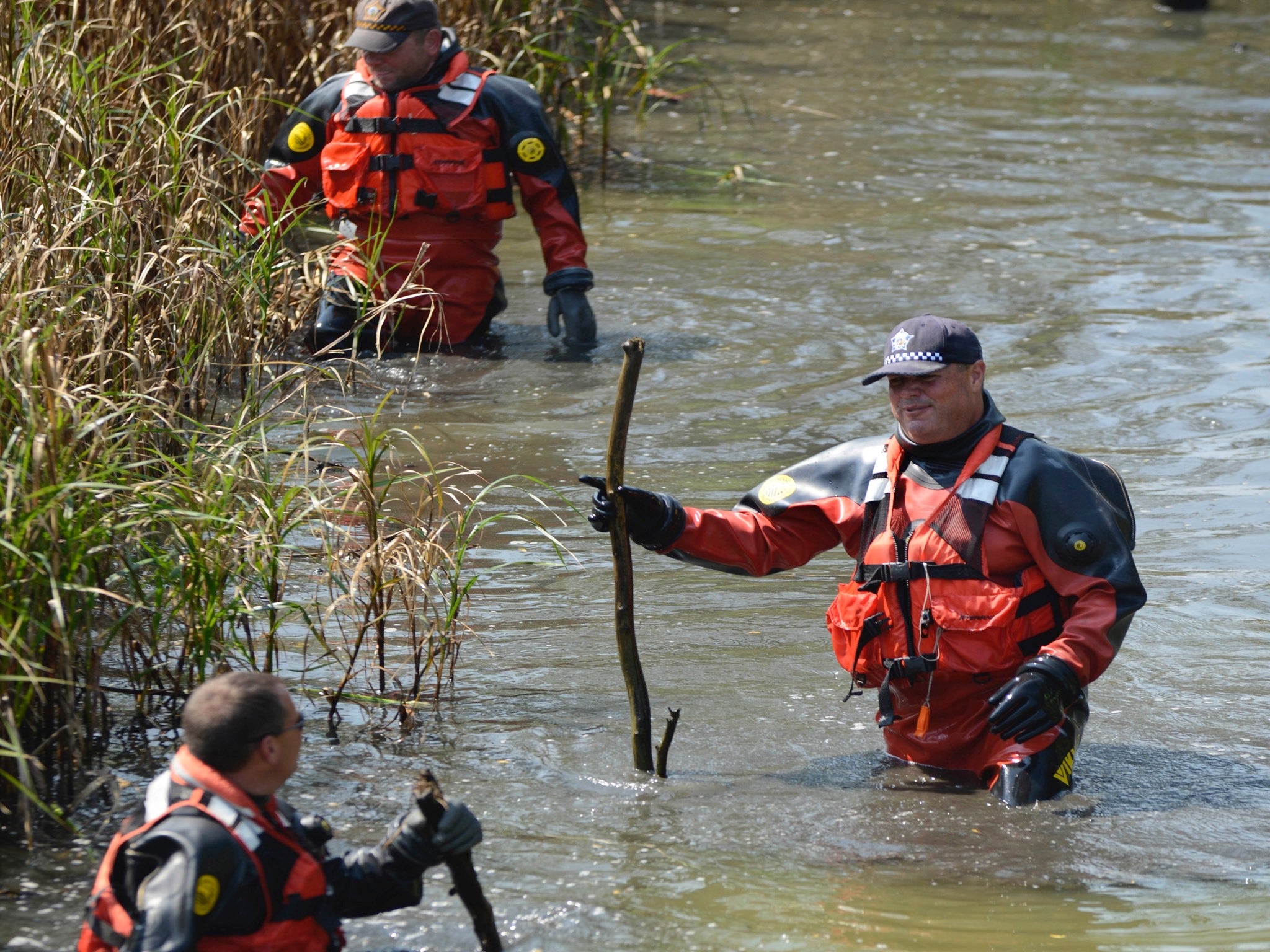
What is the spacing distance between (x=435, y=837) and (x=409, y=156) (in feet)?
17.2

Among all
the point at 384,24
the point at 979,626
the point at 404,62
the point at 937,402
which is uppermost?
the point at 384,24

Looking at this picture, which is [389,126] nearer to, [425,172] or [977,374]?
[425,172]

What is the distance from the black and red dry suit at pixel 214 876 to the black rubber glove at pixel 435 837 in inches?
1.1

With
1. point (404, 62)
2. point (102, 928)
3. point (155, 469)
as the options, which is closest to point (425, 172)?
point (404, 62)

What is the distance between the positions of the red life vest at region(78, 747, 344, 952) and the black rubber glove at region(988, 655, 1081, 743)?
1755mm

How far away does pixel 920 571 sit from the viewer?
4.30m

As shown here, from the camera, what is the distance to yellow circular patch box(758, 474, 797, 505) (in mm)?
4648

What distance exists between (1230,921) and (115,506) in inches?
108

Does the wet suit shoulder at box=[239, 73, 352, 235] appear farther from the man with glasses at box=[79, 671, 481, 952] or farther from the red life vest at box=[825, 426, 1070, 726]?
the man with glasses at box=[79, 671, 481, 952]

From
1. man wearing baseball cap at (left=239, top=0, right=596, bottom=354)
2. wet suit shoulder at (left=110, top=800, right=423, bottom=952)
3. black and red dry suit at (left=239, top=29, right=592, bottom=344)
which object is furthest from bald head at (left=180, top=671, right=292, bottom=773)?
black and red dry suit at (left=239, top=29, right=592, bottom=344)

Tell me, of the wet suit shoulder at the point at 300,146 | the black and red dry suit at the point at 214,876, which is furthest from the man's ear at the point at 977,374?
the wet suit shoulder at the point at 300,146

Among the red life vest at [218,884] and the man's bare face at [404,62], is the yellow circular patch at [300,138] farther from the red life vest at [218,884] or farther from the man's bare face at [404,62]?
the red life vest at [218,884]

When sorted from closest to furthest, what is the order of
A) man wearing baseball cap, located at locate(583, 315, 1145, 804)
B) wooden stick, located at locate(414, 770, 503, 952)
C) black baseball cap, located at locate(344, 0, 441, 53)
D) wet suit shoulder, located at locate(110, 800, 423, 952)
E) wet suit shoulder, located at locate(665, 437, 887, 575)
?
wet suit shoulder, located at locate(110, 800, 423, 952) < wooden stick, located at locate(414, 770, 503, 952) < man wearing baseball cap, located at locate(583, 315, 1145, 804) < wet suit shoulder, located at locate(665, 437, 887, 575) < black baseball cap, located at locate(344, 0, 441, 53)

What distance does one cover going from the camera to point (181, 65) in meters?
8.47
